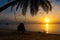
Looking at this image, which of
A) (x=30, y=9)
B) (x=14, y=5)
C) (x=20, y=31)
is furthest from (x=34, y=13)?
(x=20, y=31)

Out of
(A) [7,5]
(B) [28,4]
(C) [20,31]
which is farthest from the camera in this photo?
(C) [20,31]

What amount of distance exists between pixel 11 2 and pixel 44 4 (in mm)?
2485

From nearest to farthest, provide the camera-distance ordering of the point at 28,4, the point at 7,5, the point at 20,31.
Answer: the point at 7,5 → the point at 28,4 → the point at 20,31

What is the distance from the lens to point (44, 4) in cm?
1490

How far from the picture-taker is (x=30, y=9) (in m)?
15.1

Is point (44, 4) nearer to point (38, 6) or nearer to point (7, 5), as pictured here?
point (38, 6)

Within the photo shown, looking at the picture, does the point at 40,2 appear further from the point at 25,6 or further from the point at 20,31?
the point at 20,31

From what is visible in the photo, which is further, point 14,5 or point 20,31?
point 20,31

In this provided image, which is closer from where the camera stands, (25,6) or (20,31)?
(25,6)

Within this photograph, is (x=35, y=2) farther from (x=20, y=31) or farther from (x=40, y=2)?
(x=20, y=31)

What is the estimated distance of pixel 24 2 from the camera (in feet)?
47.8

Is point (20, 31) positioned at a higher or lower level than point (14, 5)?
lower

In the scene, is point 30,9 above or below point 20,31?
above

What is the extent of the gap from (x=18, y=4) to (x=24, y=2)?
50 centimetres
